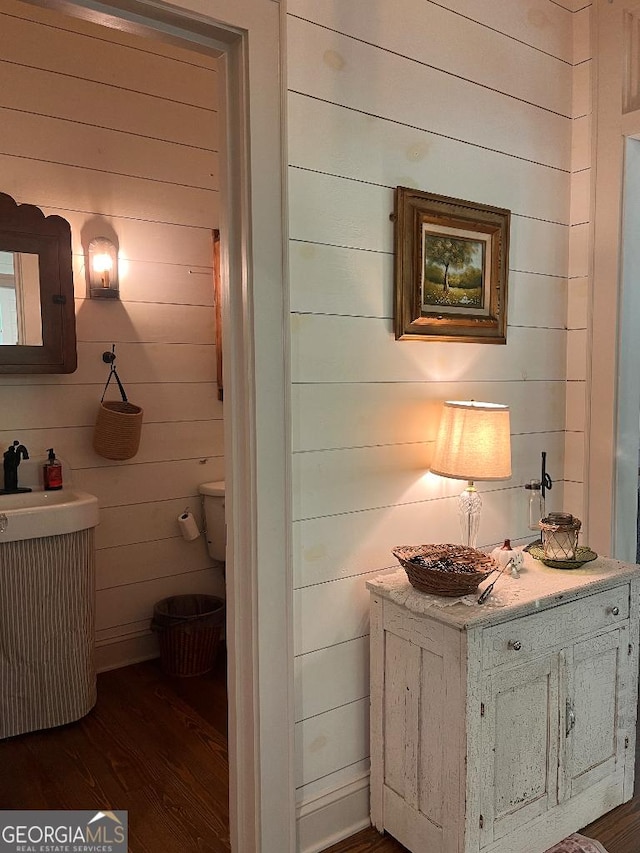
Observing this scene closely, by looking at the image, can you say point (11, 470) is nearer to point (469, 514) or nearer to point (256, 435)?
point (256, 435)

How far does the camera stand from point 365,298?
1.88 meters

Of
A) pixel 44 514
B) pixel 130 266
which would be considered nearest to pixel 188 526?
pixel 44 514

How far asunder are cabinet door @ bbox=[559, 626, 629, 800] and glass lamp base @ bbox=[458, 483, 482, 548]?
0.41 metres

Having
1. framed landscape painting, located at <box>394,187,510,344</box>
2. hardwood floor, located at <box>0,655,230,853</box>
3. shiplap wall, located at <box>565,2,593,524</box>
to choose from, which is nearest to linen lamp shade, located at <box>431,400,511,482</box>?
framed landscape painting, located at <box>394,187,510,344</box>

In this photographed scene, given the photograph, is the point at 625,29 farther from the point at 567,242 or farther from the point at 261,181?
the point at 261,181

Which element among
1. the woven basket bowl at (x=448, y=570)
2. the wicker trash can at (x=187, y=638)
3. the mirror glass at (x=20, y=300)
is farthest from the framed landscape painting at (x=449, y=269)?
the wicker trash can at (x=187, y=638)

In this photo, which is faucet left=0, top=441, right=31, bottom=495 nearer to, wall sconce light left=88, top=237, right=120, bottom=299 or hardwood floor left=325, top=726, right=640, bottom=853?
wall sconce light left=88, top=237, right=120, bottom=299

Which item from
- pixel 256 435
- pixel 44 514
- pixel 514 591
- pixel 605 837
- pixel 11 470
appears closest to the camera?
pixel 256 435

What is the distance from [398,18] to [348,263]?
736 millimetres

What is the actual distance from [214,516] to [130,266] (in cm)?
118

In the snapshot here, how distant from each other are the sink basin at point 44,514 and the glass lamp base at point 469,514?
4.48 ft

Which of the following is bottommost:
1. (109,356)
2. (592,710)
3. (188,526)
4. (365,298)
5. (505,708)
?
(592,710)

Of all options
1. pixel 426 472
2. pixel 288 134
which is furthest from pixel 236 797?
pixel 288 134

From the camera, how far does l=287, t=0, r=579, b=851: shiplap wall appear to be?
1771mm
